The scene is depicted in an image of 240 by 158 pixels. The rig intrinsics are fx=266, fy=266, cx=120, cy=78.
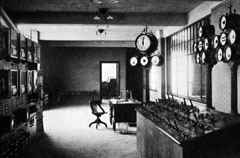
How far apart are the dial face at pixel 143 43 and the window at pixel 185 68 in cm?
194

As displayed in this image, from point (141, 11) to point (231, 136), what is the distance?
568cm

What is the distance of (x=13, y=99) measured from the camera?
4.54m

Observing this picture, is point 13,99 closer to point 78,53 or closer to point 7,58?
point 7,58

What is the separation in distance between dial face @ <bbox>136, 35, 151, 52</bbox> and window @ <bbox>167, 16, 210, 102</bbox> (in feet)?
6.36

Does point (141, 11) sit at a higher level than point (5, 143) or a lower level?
higher

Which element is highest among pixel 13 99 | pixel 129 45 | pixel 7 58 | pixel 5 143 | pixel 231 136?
pixel 129 45

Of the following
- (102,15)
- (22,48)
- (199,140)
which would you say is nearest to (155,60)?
(102,15)

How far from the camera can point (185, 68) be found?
865 cm

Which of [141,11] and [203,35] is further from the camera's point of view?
[141,11]

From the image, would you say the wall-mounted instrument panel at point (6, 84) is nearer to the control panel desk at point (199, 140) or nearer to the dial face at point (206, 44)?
the control panel desk at point (199, 140)

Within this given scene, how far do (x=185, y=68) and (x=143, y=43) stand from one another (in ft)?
9.62

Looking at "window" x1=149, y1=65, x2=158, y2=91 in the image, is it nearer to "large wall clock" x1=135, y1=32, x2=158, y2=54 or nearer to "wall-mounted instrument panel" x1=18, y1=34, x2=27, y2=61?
"large wall clock" x1=135, y1=32, x2=158, y2=54

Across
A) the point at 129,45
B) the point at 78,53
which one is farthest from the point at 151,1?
the point at 78,53

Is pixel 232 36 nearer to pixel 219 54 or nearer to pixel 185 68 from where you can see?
pixel 219 54
